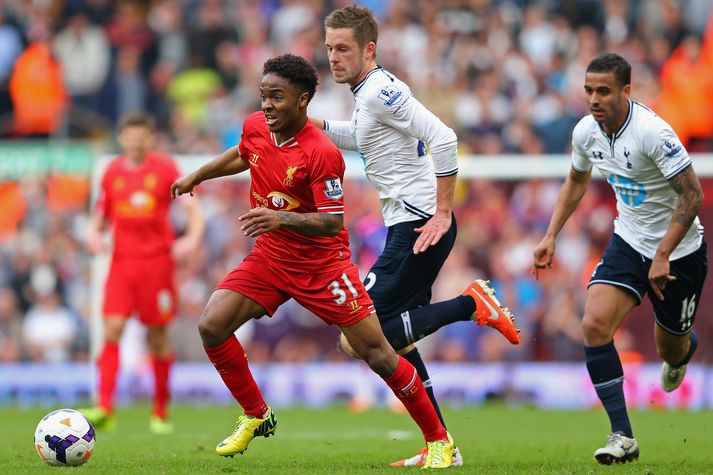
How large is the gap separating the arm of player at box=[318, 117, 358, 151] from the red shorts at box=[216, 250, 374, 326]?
43.5 inches

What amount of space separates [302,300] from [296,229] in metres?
0.57

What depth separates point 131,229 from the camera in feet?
38.4

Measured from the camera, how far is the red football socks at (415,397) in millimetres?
7402

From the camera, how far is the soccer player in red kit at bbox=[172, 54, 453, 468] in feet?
23.7

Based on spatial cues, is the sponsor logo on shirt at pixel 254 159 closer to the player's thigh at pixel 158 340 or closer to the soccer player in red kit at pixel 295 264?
the soccer player in red kit at pixel 295 264

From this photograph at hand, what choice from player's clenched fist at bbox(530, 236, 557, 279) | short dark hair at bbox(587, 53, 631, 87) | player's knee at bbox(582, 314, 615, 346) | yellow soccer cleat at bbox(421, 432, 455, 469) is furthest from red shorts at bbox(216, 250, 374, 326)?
short dark hair at bbox(587, 53, 631, 87)

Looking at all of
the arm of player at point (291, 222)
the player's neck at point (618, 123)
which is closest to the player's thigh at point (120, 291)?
the arm of player at point (291, 222)

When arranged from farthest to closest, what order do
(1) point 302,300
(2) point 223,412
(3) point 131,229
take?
1. (2) point 223,412
2. (3) point 131,229
3. (1) point 302,300

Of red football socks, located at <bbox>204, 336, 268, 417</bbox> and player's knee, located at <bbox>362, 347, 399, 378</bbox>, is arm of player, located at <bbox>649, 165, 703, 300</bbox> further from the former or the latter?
red football socks, located at <bbox>204, 336, 268, 417</bbox>

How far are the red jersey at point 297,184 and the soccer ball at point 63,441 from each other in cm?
159

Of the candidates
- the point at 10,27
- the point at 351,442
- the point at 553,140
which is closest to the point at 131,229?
the point at 351,442

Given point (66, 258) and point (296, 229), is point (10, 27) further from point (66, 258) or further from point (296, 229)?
point (296, 229)

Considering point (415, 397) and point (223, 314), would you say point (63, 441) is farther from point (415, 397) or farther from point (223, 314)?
point (415, 397)

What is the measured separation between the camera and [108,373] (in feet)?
36.9
